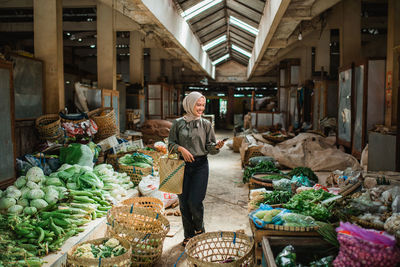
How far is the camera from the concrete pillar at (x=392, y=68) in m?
5.61

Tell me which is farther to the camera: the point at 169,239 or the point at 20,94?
the point at 20,94

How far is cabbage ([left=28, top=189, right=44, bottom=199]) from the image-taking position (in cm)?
376

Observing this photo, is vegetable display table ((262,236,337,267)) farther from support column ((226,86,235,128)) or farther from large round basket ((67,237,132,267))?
support column ((226,86,235,128))

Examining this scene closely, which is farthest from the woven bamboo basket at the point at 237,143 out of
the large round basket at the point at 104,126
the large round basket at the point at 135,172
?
the large round basket at the point at 135,172

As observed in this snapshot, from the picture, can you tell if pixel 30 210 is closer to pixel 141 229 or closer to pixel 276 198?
pixel 141 229

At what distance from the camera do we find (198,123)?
3.80m

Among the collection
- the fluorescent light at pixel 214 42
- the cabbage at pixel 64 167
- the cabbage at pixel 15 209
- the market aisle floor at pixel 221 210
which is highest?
the fluorescent light at pixel 214 42

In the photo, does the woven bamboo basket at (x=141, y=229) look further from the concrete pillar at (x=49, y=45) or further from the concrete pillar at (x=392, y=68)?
the concrete pillar at (x=392, y=68)

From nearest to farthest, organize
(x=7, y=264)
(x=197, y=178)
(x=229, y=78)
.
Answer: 1. (x=7, y=264)
2. (x=197, y=178)
3. (x=229, y=78)

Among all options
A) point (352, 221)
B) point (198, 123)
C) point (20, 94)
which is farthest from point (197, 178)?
point (20, 94)

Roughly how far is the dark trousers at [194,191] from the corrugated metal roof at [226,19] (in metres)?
5.90

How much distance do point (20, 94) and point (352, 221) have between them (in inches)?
228

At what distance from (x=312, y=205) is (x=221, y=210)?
7.96ft

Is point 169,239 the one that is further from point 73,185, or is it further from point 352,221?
point 352,221
